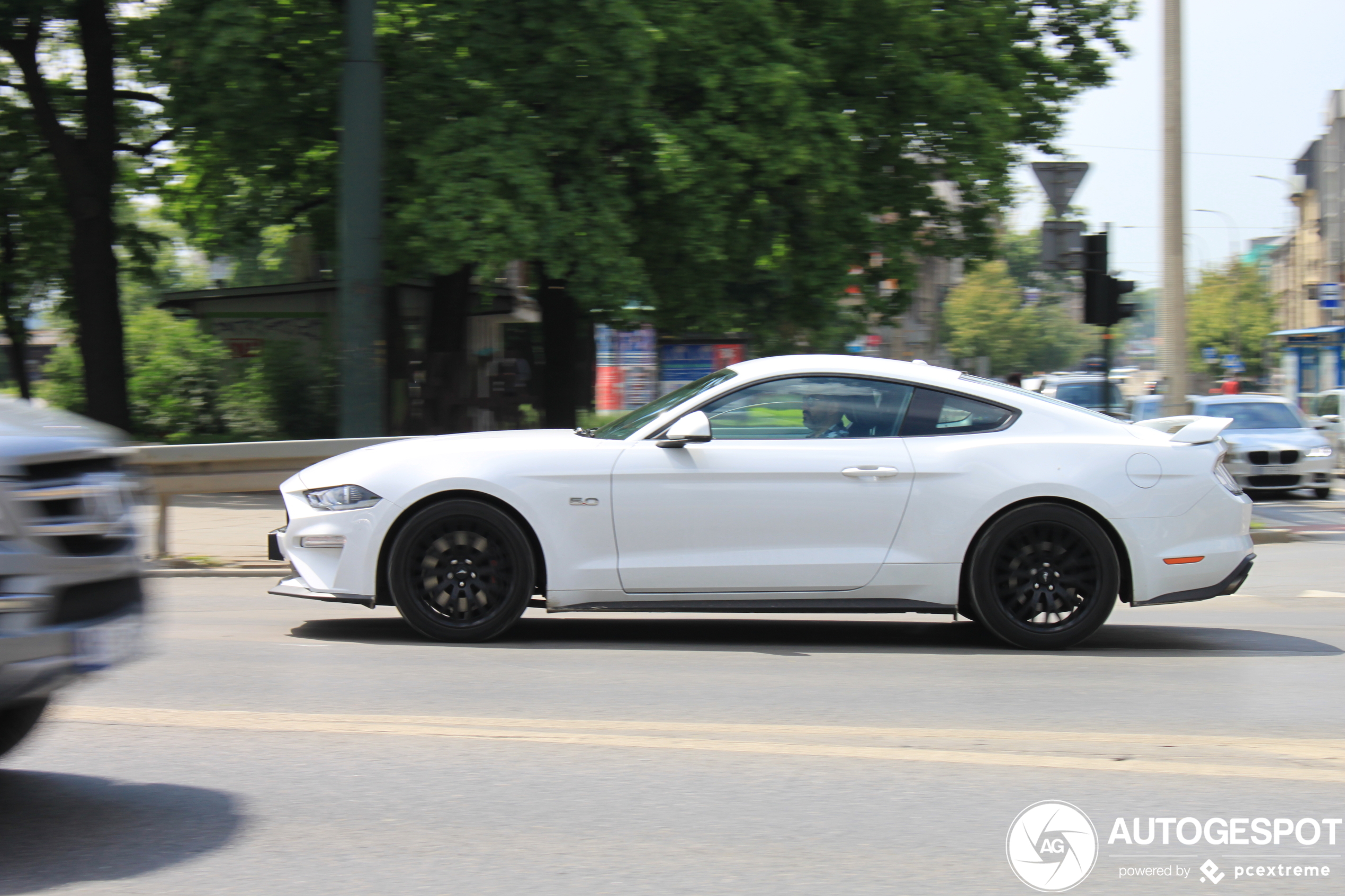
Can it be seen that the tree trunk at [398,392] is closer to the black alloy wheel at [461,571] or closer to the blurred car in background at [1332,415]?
the black alloy wheel at [461,571]

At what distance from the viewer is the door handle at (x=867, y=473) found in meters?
6.68

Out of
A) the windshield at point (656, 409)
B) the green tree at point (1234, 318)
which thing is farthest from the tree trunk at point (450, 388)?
the green tree at point (1234, 318)

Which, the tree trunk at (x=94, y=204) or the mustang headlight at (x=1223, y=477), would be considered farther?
the tree trunk at (x=94, y=204)

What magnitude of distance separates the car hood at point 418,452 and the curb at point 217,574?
11.5 ft

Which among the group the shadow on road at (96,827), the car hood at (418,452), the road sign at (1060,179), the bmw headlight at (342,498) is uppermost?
the road sign at (1060,179)

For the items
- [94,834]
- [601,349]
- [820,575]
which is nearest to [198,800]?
[94,834]

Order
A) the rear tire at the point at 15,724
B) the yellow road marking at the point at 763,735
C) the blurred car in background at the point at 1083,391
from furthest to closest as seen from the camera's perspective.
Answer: the blurred car in background at the point at 1083,391 → the yellow road marking at the point at 763,735 → the rear tire at the point at 15,724

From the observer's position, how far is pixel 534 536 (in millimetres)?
6723

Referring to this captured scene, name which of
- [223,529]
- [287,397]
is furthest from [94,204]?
[223,529]

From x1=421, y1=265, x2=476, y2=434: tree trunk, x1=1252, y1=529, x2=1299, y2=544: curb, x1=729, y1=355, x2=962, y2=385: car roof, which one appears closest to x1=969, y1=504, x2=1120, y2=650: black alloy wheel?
x1=729, y1=355, x2=962, y2=385: car roof

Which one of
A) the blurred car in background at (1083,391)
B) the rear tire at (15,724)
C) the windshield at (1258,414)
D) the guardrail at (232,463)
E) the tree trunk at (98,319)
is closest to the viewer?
the rear tire at (15,724)

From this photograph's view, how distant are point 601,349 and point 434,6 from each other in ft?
73.4

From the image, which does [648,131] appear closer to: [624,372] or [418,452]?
[418,452]

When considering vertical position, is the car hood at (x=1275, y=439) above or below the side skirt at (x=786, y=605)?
above
